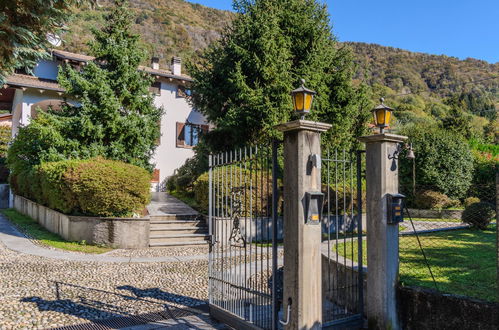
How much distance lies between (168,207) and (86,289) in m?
8.04

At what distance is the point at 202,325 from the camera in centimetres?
511

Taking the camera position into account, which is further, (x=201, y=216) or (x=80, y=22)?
(x=80, y=22)

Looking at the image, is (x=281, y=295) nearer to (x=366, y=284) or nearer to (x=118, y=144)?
(x=366, y=284)

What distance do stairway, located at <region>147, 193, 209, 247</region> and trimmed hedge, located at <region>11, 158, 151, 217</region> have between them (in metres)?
1.04

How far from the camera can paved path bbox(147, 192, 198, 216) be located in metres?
13.3

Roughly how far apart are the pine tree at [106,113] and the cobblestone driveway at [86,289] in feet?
17.5

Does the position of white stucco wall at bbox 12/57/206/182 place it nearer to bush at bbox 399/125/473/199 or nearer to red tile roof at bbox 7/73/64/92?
red tile roof at bbox 7/73/64/92

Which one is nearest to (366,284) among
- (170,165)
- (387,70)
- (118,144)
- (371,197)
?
(371,197)

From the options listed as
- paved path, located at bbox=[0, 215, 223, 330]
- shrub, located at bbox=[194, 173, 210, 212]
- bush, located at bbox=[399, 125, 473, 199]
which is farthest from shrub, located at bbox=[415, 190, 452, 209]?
paved path, located at bbox=[0, 215, 223, 330]

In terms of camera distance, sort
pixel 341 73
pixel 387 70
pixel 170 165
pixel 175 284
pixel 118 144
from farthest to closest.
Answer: pixel 387 70
pixel 170 165
pixel 341 73
pixel 118 144
pixel 175 284

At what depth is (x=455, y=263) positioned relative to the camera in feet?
22.2

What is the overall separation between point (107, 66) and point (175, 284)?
10626 millimetres

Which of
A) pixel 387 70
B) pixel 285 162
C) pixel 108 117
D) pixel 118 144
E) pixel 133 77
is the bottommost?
pixel 285 162

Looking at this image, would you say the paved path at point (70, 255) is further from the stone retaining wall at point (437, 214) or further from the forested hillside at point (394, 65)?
the forested hillside at point (394, 65)
